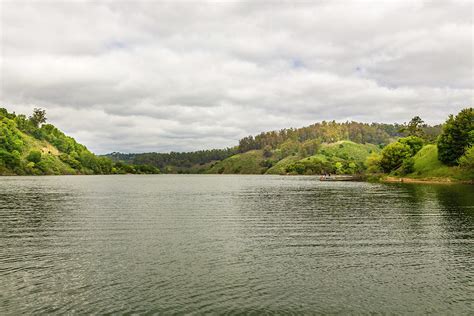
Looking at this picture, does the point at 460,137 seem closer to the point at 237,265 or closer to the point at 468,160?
the point at 468,160

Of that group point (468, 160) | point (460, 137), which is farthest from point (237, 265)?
point (460, 137)

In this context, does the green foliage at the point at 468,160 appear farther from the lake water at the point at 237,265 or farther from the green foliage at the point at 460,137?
the lake water at the point at 237,265

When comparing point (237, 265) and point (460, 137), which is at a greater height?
point (460, 137)

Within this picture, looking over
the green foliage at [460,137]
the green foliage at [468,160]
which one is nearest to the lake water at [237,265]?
the green foliage at [468,160]

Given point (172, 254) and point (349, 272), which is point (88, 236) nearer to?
point (172, 254)

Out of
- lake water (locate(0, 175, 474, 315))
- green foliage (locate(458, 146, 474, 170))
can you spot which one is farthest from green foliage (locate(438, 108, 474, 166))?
lake water (locate(0, 175, 474, 315))

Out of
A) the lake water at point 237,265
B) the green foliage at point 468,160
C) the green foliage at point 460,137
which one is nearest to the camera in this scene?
the lake water at point 237,265

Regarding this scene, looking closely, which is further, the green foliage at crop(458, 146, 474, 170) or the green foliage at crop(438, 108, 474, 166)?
the green foliage at crop(438, 108, 474, 166)

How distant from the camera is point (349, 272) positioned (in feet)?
110

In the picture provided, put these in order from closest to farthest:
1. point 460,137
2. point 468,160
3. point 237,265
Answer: point 237,265, point 468,160, point 460,137

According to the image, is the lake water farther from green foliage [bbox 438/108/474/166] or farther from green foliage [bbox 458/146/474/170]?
→ green foliage [bbox 438/108/474/166]

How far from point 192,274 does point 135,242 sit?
1628 cm

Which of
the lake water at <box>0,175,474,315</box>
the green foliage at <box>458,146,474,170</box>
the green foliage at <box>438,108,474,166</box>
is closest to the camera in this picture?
the lake water at <box>0,175,474,315</box>

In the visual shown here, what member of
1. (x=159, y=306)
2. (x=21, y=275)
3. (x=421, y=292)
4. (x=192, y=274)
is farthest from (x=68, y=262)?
(x=421, y=292)
